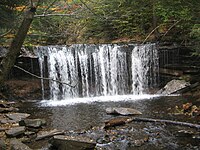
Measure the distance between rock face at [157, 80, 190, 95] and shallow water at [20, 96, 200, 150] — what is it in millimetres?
1175

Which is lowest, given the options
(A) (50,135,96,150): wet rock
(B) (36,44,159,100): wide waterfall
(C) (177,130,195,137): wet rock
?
(C) (177,130,195,137): wet rock

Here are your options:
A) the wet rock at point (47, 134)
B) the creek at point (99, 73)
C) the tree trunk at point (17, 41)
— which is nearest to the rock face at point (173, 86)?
the creek at point (99, 73)

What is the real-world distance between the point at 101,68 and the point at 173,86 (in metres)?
4.63

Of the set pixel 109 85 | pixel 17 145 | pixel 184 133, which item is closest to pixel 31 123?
pixel 17 145

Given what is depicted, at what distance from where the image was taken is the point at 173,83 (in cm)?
1584

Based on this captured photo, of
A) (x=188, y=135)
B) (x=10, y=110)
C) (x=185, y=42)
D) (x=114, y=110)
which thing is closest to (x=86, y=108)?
(x=114, y=110)

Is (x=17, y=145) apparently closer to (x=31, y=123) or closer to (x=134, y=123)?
(x=31, y=123)

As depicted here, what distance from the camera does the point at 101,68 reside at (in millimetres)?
17938

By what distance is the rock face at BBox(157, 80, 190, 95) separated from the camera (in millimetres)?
15383

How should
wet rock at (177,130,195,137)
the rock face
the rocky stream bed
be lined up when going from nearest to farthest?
the rocky stream bed → wet rock at (177,130,195,137) → the rock face

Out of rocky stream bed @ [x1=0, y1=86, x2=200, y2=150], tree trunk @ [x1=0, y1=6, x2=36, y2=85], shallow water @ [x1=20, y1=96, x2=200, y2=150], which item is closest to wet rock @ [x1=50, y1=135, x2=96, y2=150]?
rocky stream bed @ [x1=0, y1=86, x2=200, y2=150]

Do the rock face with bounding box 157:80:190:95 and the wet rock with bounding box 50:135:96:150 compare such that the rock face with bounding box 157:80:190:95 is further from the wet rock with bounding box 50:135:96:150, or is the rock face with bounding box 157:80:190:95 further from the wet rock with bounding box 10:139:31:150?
the wet rock with bounding box 10:139:31:150

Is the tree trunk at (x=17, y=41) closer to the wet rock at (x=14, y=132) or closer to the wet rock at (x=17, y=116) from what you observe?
the wet rock at (x=14, y=132)

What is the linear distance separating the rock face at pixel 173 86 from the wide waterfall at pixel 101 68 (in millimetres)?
1371
